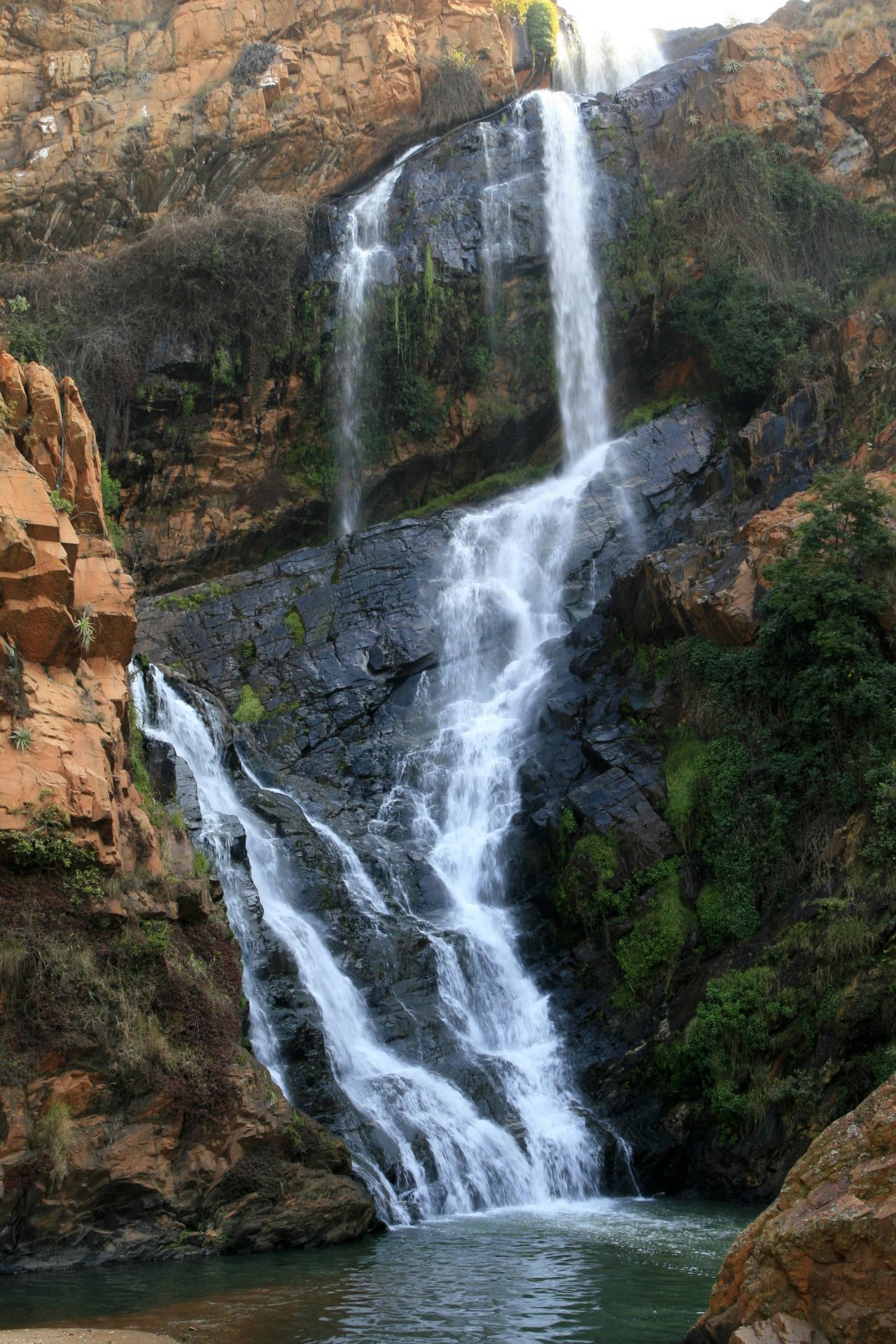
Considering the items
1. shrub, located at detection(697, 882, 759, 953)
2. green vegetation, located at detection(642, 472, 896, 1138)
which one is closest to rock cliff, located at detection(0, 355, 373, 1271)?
green vegetation, located at detection(642, 472, 896, 1138)

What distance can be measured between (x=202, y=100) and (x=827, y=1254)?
Result: 126 feet

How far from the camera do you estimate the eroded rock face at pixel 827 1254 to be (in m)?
5.34

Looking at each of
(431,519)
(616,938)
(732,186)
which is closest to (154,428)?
(431,519)

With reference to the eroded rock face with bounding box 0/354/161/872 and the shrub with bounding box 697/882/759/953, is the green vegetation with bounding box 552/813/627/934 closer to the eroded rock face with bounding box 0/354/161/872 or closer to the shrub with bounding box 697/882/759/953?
the shrub with bounding box 697/882/759/953

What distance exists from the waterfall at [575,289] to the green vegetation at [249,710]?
12.1m

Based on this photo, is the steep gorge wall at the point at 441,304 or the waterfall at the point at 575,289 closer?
the steep gorge wall at the point at 441,304

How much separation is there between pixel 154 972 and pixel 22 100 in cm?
3419

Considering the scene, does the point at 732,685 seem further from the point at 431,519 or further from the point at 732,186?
the point at 732,186

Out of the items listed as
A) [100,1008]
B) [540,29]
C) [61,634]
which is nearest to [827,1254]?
→ [100,1008]

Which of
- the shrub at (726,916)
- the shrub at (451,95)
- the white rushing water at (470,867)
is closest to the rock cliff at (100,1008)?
the white rushing water at (470,867)

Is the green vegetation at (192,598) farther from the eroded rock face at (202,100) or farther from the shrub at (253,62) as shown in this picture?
the shrub at (253,62)

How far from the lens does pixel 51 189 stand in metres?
35.0

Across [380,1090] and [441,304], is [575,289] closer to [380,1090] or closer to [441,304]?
[441,304]

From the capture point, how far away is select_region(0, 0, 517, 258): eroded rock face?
35281 millimetres
